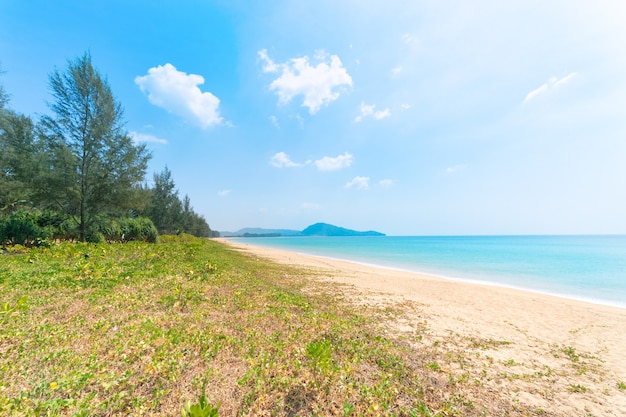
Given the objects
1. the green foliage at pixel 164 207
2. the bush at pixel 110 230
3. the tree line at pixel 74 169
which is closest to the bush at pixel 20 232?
the tree line at pixel 74 169

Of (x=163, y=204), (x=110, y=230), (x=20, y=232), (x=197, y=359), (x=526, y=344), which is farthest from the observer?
(x=163, y=204)

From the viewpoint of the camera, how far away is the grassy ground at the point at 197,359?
332 centimetres

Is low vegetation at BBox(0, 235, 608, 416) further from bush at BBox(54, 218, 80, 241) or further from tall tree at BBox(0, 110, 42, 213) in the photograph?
bush at BBox(54, 218, 80, 241)

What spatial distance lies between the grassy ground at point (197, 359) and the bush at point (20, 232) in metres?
7.55

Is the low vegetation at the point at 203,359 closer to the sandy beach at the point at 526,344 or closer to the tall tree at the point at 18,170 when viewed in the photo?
the sandy beach at the point at 526,344

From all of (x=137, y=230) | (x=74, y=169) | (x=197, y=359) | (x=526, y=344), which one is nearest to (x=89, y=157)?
(x=74, y=169)

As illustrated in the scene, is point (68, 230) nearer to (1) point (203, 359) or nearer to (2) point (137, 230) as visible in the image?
(2) point (137, 230)

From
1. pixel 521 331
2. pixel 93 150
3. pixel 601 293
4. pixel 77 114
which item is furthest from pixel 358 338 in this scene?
pixel 601 293

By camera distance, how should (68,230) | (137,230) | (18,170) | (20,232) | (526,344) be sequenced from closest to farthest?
(526,344), (20,232), (18,170), (68,230), (137,230)

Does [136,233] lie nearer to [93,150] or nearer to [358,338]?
[93,150]

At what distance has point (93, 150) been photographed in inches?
626

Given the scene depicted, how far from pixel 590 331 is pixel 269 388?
459 inches

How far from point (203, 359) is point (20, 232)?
15.4 m

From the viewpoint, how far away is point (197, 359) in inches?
166
